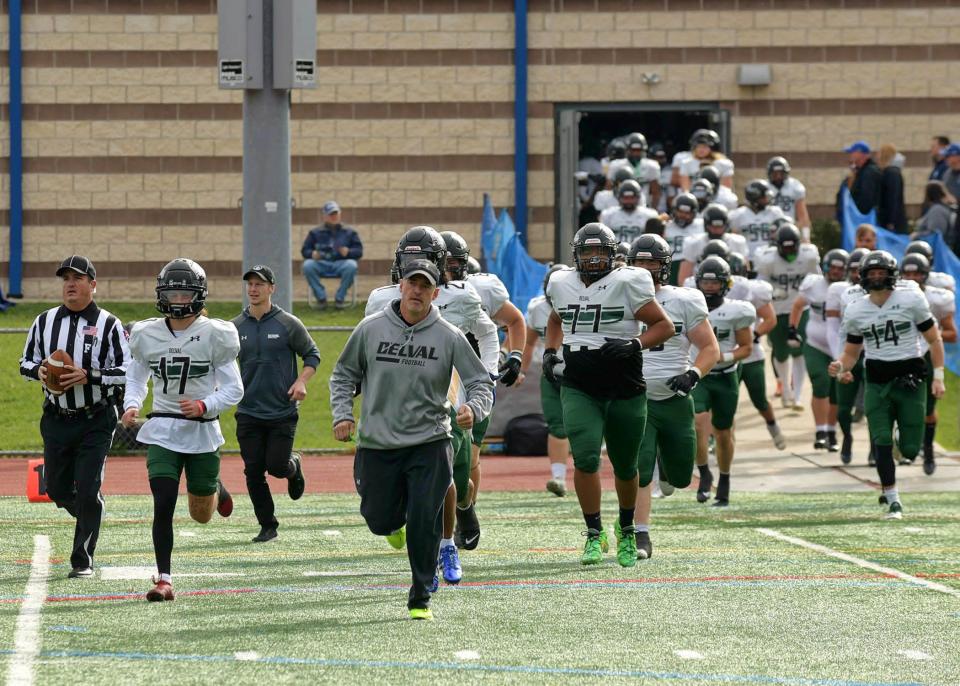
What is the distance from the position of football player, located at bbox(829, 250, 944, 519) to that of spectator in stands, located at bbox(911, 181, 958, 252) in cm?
809

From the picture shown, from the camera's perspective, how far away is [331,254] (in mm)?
23531

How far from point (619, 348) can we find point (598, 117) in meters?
16.7

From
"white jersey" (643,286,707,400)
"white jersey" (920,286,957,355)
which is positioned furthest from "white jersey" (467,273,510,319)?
"white jersey" (920,286,957,355)

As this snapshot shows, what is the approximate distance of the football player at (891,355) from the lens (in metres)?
13.0

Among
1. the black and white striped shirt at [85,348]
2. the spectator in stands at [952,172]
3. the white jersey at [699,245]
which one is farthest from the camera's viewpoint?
the spectator in stands at [952,172]

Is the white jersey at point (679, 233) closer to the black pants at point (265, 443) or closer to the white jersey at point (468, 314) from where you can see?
the black pants at point (265, 443)

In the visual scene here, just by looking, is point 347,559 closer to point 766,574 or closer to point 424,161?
point 766,574

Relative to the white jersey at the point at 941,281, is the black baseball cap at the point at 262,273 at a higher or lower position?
higher

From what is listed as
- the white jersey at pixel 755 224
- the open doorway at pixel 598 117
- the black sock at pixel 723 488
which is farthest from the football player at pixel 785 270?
the open doorway at pixel 598 117

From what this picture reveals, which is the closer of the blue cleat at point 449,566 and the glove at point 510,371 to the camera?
the blue cleat at point 449,566

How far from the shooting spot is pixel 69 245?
1009 inches

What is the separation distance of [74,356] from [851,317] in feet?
18.2

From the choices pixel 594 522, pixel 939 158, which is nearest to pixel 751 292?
pixel 594 522

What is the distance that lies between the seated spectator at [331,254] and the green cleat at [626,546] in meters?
13.1
